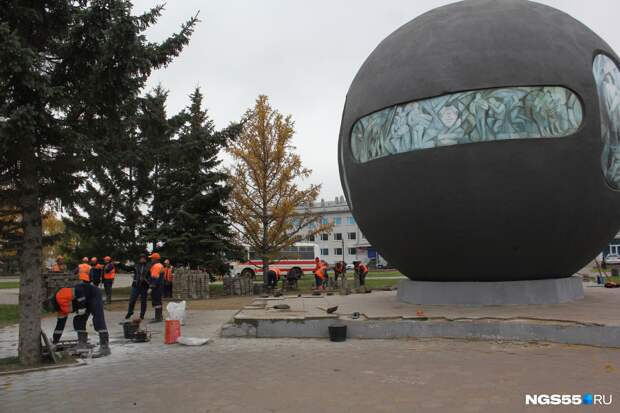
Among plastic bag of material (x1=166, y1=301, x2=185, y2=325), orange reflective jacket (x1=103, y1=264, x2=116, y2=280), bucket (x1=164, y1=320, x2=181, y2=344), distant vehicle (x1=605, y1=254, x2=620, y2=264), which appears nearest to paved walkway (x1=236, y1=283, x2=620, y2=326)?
bucket (x1=164, y1=320, x2=181, y2=344)

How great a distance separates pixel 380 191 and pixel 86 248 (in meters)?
16.7

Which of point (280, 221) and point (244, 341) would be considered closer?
point (244, 341)

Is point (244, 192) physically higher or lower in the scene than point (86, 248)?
higher

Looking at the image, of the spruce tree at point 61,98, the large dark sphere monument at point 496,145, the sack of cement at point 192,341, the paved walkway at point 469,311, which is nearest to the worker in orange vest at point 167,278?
the paved walkway at point 469,311

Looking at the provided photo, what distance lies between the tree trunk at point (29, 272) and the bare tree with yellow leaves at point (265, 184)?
15172mm

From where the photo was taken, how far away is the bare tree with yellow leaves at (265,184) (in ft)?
77.0

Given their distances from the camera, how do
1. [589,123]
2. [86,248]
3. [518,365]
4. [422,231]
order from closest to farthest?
[518,365] → [589,123] → [422,231] → [86,248]

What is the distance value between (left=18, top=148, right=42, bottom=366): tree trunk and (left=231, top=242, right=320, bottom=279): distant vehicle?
21.4 m

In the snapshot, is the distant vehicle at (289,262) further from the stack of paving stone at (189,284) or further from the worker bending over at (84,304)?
the worker bending over at (84,304)

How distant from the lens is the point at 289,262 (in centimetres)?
3609

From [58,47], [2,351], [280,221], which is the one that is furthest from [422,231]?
[280,221]

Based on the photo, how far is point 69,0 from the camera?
8000mm

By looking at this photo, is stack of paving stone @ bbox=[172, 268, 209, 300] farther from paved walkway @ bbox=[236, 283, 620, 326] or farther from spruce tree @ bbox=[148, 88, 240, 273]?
paved walkway @ bbox=[236, 283, 620, 326]

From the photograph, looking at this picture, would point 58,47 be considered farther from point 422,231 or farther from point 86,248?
point 86,248
